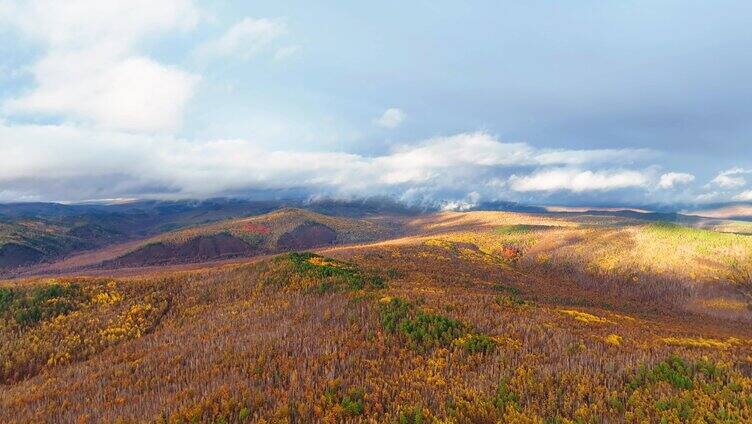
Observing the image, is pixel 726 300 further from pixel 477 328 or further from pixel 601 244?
pixel 477 328

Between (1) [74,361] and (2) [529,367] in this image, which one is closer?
(2) [529,367]

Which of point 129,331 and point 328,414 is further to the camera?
point 129,331

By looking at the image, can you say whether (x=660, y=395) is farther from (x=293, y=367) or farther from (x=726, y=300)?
(x=726, y=300)

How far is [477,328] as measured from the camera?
67.5 ft

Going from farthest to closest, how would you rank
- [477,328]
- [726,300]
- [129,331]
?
1. [726,300]
2. [129,331]
3. [477,328]

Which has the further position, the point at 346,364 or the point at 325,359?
the point at 325,359

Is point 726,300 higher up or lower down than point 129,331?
lower down

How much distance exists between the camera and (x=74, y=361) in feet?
76.9

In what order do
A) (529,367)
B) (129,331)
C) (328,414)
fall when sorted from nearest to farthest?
(328,414)
(529,367)
(129,331)

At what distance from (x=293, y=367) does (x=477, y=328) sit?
32.1ft

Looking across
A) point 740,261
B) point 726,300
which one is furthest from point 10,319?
point 740,261

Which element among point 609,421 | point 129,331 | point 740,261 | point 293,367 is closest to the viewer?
point 609,421

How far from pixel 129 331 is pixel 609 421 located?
29.0m

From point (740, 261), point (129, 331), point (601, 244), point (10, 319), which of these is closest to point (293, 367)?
point (129, 331)
